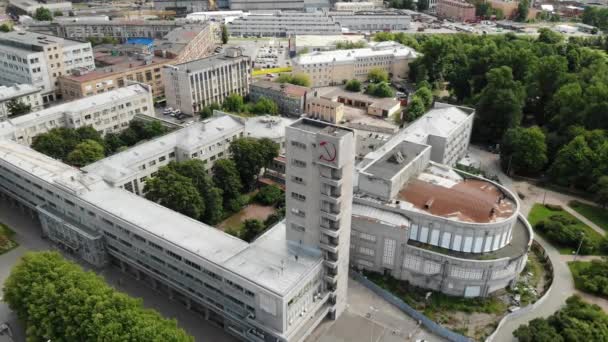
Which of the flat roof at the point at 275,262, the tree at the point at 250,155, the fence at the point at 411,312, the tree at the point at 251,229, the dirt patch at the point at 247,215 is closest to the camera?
the flat roof at the point at 275,262

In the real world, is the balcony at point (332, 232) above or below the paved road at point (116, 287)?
above

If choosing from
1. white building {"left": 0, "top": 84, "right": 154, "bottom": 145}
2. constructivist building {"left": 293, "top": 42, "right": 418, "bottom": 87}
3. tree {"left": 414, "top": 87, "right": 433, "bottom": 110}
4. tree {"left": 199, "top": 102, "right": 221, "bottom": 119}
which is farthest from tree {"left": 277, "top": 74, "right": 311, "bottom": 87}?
white building {"left": 0, "top": 84, "right": 154, "bottom": 145}

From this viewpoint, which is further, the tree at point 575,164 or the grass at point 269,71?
the grass at point 269,71

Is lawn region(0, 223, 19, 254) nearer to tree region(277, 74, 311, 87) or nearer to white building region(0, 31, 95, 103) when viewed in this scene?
white building region(0, 31, 95, 103)

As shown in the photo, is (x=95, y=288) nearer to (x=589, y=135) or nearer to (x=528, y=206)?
(x=528, y=206)

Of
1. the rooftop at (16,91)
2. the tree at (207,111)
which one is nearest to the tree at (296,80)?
the tree at (207,111)

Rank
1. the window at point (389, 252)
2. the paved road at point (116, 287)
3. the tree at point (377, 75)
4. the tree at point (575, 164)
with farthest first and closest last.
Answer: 1. the tree at point (377, 75)
2. the tree at point (575, 164)
3. the window at point (389, 252)
4. the paved road at point (116, 287)

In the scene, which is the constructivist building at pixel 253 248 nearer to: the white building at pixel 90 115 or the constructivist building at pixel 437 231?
the constructivist building at pixel 437 231

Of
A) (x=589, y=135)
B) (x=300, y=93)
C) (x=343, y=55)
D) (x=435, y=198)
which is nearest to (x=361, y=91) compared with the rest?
(x=343, y=55)
